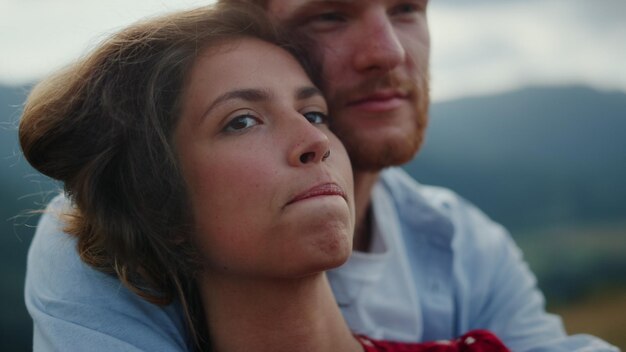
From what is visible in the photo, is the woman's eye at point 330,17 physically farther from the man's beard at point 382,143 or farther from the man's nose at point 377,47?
the man's beard at point 382,143

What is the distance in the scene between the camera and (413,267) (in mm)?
2531

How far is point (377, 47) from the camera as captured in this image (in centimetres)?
212

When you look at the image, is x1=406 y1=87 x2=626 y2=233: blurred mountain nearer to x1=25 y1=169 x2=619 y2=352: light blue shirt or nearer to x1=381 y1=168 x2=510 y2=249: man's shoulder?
x1=25 y1=169 x2=619 y2=352: light blue shirt

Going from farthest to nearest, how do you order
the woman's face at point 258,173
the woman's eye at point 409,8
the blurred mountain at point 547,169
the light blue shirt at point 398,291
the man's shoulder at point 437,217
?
the blurred mountain at point 547,169, the man's shoulder at point 437,217, the woman's eye at point 409,8, the light blue shirt at point 398,291, the woman's face at point 258,173

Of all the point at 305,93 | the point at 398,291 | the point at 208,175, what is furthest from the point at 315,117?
the point at 398,291

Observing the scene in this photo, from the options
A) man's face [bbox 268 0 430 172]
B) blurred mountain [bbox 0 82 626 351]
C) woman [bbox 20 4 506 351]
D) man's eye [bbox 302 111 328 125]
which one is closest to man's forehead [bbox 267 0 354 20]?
man's face [bbox 268 0 430 172]

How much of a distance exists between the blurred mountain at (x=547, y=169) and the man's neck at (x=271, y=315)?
3111mm

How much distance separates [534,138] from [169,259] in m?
3.71

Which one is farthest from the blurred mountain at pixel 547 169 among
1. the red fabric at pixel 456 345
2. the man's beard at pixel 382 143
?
the red fabric at pixel 456 345

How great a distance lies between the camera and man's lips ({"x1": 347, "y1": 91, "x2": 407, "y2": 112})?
7.13 feet

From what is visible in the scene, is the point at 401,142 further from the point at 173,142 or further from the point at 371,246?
the point at 173,142

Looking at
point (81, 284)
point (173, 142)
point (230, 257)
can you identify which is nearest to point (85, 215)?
point (81, 284)

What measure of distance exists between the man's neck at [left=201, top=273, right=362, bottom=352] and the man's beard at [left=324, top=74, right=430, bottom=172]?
55cm

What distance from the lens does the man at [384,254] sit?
5.58ft
